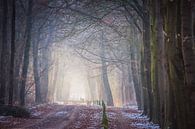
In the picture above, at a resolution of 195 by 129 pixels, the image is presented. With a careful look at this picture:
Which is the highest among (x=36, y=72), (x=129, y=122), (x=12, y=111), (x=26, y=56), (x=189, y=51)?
(x=26, y=56)

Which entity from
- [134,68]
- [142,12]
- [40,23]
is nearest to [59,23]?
[40,23]

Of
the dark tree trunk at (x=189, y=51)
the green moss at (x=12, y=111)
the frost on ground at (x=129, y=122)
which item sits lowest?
the frost on ground at (x=129, y=122)

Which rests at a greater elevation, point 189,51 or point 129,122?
point 189,51

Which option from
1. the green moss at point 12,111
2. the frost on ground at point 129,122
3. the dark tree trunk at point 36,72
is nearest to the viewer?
the frost on ground at point 129,122

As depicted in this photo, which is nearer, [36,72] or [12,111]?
[12,111]

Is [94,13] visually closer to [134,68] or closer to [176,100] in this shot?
[134,68]

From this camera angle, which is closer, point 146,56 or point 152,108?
point 152,108

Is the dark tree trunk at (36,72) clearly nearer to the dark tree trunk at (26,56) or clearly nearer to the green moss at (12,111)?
the dark tree trunk at (26,56)

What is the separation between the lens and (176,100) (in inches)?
549

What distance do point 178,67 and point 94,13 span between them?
62.4 feet

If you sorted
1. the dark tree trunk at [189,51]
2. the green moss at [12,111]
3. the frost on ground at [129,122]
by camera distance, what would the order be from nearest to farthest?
the dark tree trunk at [189,51] → the frost on ground at [129,122] → the green moss at [12,111]

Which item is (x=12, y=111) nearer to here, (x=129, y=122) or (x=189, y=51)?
(x=129, y=122)

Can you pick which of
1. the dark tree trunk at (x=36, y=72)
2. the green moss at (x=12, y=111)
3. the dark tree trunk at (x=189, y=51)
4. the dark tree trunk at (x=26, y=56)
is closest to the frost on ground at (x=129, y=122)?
the green moss at (x=12, y=111)

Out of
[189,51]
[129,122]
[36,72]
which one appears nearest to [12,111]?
[129,122]
